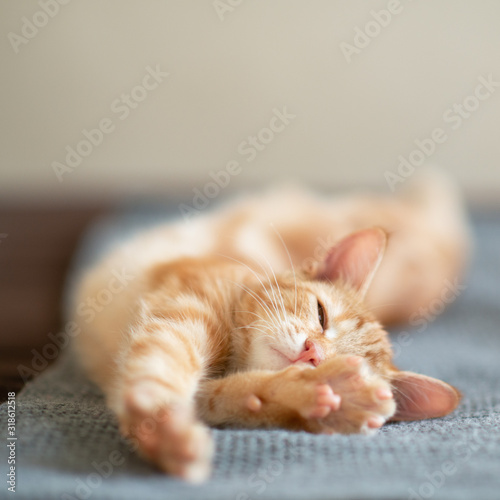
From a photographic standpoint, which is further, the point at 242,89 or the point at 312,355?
the point at 242,89

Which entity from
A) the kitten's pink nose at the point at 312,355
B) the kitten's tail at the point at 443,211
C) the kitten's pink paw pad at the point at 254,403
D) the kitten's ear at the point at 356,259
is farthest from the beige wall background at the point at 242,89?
the kitten's pink paw pad at the point at 254,403

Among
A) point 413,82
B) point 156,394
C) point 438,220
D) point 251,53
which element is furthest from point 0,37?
point 156,394

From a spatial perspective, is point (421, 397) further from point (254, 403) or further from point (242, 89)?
point (242, 89)

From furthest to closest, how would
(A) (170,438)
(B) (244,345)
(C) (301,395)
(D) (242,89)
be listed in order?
(D) (242,89)
(B) (244,345)
(C) (301,395)
(A) (170,438)

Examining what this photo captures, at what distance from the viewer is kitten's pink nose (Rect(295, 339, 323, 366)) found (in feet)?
3.30

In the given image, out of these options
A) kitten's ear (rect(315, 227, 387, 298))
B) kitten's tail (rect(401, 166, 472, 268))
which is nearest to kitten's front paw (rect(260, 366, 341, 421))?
kitten's ear (rect(315, 227, 387, 298))

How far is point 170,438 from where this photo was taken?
0.72 metres

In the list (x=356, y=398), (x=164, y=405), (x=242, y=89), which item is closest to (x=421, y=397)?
(x=356, y=398)

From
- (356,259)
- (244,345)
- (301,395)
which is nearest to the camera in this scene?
(301,395)

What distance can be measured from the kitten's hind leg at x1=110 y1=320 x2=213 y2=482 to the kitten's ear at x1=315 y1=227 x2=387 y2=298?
46cm

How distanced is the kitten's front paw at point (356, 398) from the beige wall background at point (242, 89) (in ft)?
6.72

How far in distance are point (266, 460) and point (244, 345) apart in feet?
1.23

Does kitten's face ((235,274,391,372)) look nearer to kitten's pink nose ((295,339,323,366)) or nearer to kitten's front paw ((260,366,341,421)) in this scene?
kitten's pink nose ((295,339,323,366))

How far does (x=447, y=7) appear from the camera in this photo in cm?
283
